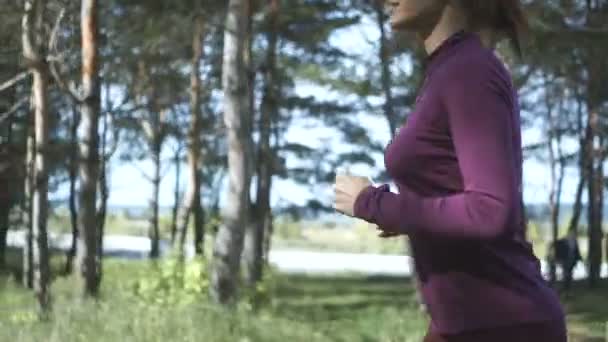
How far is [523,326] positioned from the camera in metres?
1.64

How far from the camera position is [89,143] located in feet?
46.1

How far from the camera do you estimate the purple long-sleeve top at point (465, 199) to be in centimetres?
156

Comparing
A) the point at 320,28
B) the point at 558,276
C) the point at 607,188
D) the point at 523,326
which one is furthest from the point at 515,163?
the point at 558,276

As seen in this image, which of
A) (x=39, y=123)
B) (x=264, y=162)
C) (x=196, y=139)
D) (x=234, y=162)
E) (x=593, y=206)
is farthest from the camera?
(x=196, y=139)

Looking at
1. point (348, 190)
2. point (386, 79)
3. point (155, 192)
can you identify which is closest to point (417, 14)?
point (348, 190)

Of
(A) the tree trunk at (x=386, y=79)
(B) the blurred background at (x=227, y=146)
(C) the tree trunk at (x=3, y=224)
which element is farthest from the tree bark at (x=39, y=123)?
(C) the tree trunk at (x=3, y=224)

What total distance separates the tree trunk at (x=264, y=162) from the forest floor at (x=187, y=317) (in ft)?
5.79

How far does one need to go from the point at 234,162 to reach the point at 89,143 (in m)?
3.72

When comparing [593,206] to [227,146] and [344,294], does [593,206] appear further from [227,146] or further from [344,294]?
[227,146]

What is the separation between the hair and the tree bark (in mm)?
13674

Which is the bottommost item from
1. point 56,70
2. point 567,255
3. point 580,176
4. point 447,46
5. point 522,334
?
point 567,255

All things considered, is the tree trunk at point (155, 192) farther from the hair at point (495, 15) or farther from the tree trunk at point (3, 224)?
the hair at point (495, 15)

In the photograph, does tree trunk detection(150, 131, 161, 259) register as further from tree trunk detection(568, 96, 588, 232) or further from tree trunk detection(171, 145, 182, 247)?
tree trunk detection(568, 96, 588, 232)

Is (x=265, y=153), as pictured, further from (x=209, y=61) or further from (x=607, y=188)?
(x=607, y=188)
